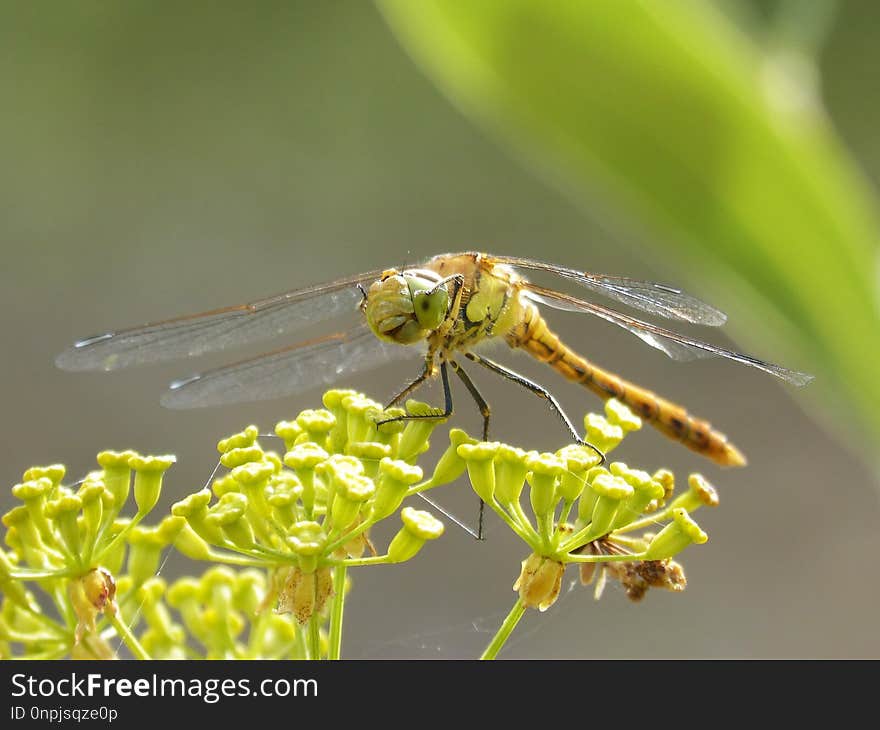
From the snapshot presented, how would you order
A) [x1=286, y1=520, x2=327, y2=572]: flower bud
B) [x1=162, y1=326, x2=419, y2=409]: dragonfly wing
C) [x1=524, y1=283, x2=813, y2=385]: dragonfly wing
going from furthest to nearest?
[x1=162, y1=326, x2=419, y2=409]: dragonfly wing, [x1=524, y1=283, x2=813, y2=385]: dragonfly wing, [x1=286, y1=520, x2=327, y2=572]: flower bud

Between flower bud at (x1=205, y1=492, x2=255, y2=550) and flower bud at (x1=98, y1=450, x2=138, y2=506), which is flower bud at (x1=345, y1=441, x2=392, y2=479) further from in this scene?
flower bud at (x1=98, y1=450, x2=138, y2=506)

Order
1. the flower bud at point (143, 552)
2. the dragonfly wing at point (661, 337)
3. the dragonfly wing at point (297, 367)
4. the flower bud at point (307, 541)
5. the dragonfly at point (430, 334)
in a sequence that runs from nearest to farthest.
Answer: the flower bud at point (307, 541) → the flower bud at point (143, 552) → the dragonfly wing at point (661, 337) → the dragonfly at point (430, 334) → the dragonfly wing at point (297, 367)

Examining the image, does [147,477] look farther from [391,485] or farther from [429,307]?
[429,307]

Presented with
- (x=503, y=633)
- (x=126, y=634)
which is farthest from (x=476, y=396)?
(x=126, y=634)

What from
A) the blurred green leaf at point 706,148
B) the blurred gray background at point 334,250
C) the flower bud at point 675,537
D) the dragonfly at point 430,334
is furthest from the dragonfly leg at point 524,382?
the blurred gray background at point 334,250

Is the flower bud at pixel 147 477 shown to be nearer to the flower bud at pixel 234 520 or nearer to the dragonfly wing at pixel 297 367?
the flower bud at pixel 234 520

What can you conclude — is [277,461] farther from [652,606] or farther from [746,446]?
[746,446]

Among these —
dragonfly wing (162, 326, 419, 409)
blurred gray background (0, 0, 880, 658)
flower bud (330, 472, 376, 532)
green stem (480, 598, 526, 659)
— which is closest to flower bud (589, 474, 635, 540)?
green stem (480, 598, 526, 659)
